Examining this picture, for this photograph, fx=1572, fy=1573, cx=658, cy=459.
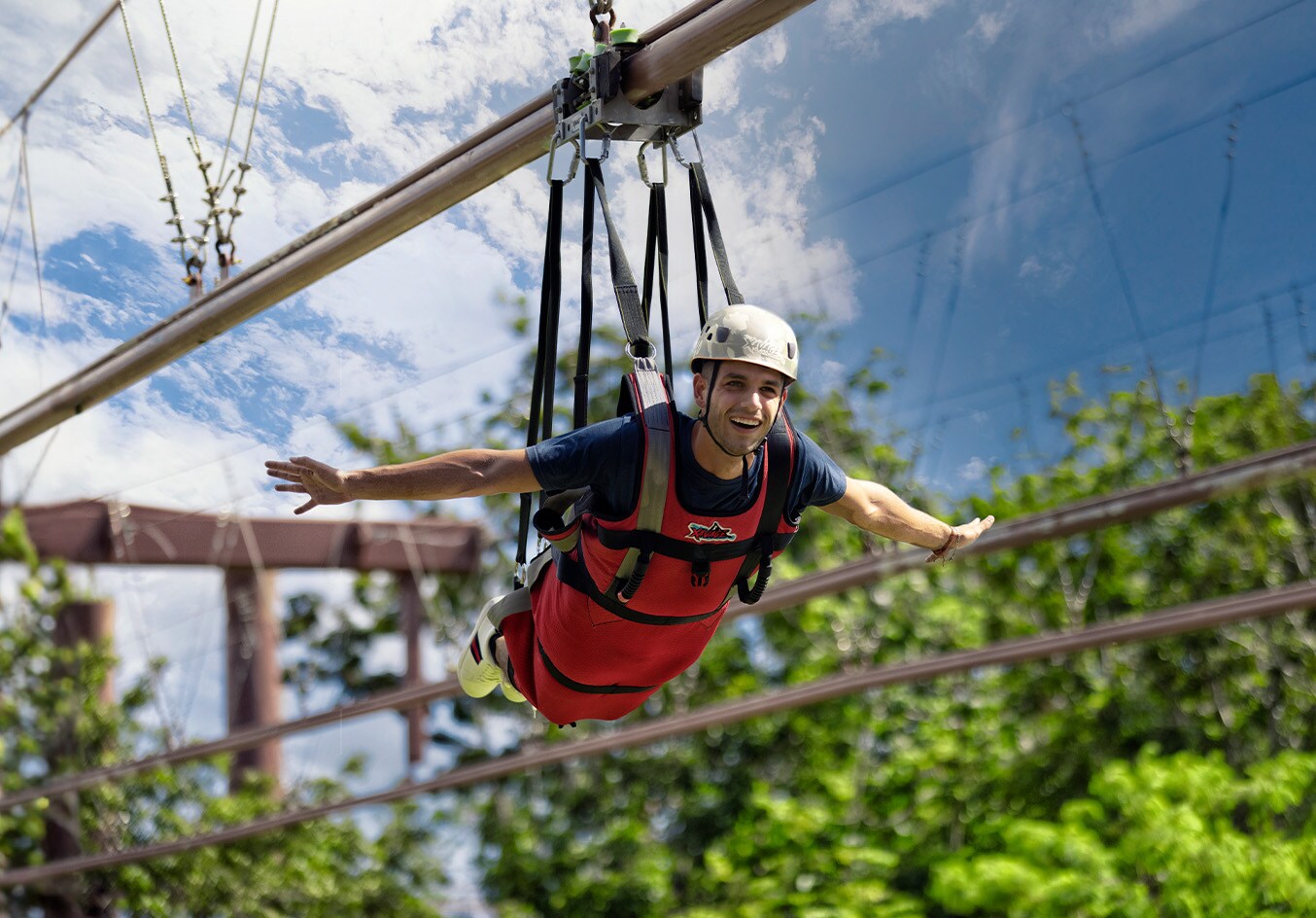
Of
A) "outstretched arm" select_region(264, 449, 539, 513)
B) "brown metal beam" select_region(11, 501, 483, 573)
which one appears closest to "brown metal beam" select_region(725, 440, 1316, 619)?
"outstretched arm" select_region(264, 449, 539, 513)

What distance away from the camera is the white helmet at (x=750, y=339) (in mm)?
3469

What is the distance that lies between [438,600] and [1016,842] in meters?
5.93

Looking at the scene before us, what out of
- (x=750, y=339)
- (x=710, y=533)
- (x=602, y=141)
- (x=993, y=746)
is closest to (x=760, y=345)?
(x=750, y=339)

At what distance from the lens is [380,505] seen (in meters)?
13.0

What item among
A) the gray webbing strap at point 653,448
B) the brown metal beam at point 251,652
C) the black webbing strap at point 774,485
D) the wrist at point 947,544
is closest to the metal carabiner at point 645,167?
the gray webbing strap at point 653,448

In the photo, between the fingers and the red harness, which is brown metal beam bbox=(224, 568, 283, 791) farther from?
the fingers

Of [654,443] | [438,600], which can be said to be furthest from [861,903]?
[654,443]

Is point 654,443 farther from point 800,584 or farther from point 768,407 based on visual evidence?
point 800,584

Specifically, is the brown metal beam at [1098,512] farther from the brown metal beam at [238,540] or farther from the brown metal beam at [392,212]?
the brown metal beam at [238,540]

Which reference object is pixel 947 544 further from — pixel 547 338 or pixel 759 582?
pixel 547 338

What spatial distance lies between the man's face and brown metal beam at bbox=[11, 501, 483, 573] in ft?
30.0

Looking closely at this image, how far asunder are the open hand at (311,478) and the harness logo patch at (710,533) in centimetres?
81

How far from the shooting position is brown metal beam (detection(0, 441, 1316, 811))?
668 cm

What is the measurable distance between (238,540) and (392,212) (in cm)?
713
